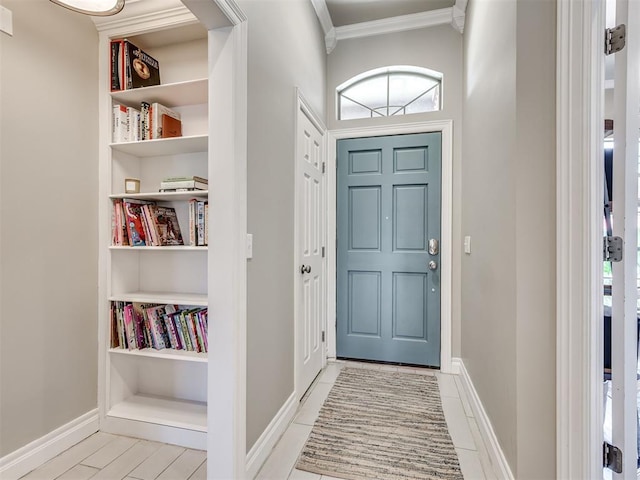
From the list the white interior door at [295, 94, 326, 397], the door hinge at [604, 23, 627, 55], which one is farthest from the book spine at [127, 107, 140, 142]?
the door hinge at [604, 23, 627, 55]

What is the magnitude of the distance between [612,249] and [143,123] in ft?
7.67

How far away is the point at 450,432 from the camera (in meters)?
1.83

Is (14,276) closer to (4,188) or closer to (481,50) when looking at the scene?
(4,188)

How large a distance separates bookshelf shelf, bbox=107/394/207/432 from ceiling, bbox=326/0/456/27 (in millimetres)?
3152

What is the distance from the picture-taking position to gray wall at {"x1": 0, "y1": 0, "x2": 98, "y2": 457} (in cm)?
146

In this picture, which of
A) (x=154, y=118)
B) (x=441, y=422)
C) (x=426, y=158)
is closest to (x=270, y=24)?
(x=154, y=118)

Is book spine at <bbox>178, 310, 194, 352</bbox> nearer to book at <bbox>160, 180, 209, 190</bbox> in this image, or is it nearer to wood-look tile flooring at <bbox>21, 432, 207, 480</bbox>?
wood-look tile flooring at <bbox>21, 432, 207, 480</bbox>

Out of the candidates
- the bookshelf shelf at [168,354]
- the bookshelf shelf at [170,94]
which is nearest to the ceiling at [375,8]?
the bookshelf shelf at [170,94]

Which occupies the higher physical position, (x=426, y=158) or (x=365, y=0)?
(x=365, y=0)

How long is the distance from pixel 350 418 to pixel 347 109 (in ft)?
8.48

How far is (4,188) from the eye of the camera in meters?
1.45

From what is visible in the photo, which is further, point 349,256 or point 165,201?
point 349,256

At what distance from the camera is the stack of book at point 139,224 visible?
1.81 metres

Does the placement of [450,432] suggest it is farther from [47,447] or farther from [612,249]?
[47,447]
